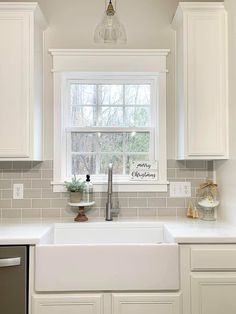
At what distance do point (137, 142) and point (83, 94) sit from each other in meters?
0.60

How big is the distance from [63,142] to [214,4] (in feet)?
4.97

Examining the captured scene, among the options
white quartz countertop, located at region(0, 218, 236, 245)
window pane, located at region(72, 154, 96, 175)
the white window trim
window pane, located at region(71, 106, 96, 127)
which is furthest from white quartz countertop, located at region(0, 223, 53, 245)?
window pane, located at region(71, 106, 96, 127)

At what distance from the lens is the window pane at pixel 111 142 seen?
259 centimetres

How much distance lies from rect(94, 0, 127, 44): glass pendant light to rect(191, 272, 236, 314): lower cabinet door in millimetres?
1463

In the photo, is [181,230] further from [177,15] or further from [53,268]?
[177,15]

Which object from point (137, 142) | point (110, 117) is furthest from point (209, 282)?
point (110, 117)

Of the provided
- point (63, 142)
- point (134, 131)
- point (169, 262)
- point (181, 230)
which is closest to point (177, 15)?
point (134, 131)

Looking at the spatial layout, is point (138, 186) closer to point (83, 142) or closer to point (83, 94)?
point (83, 142)

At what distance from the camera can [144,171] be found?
99.0 inches

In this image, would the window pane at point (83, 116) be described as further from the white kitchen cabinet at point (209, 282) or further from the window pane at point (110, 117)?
the white kitchen cabinet at point (209, 282)

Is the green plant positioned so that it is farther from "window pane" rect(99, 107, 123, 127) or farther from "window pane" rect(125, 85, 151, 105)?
"window pane" rect(125, 85, 151, 105)

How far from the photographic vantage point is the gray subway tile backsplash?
2463 mm

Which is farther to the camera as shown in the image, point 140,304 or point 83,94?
point 83,94

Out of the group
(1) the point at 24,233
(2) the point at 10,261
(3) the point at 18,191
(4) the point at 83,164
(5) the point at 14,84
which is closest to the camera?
(2) the point at 10,261
